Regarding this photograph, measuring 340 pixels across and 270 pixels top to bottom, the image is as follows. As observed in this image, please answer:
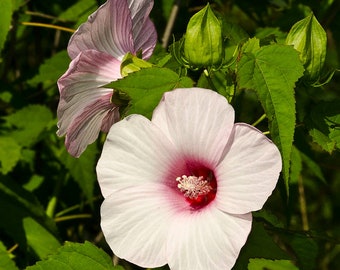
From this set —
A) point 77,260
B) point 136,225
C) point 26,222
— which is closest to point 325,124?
point 136,225

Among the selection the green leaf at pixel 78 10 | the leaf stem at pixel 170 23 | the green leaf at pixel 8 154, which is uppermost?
the green leaf at pixel 78 10

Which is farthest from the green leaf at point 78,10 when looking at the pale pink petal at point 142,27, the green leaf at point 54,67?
the pale pink petal at point 142,27

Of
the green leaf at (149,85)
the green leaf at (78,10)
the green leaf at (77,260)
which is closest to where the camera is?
the green leaf at (149,85)

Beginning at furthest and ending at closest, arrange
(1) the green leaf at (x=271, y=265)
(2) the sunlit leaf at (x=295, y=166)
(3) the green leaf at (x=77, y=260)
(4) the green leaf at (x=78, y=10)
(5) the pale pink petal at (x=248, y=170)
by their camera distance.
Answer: (4) the green leaf at (x=78, y=10) < (2) the sunlit leaf at (x=295, y=166) < (1) the green leaf at (x=271, y=265) < (3) the green leaf at (x=77, y=260) < (5) the pale pink petal at (x=248, y=170)

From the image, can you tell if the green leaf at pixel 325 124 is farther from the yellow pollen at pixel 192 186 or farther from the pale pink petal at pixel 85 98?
the pale pink petal at pixel 85 98

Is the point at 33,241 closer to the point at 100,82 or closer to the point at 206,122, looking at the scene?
the point at 100,82
